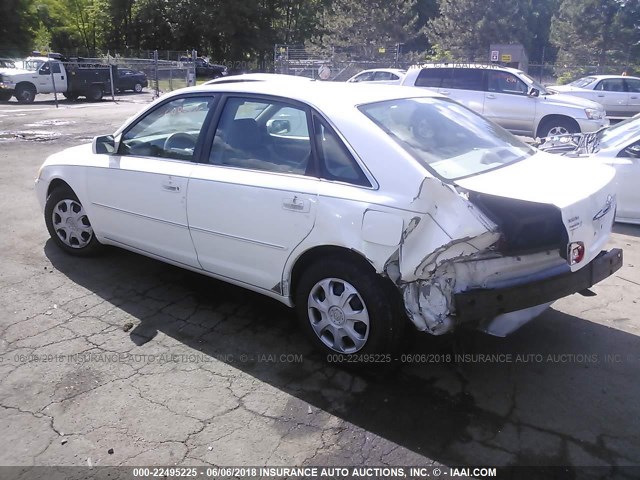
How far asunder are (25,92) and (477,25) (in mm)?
27117

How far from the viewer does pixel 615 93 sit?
17.2 meters

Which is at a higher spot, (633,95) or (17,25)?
(17,25)

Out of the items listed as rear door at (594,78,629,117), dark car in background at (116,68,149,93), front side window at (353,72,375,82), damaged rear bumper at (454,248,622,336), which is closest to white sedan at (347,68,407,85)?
front side window at (353,72,375,82)

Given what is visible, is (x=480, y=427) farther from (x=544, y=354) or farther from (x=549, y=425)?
(x=544, y=354)

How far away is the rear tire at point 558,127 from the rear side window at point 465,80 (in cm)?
178

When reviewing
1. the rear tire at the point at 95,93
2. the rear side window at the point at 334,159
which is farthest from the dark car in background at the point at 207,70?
the rear side window at the point at 334,159

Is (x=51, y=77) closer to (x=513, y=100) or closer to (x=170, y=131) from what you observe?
(x=513, y=100)

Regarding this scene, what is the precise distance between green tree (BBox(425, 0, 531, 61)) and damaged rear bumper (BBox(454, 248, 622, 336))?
34459mm

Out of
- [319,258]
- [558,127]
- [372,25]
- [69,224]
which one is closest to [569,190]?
[319,258]

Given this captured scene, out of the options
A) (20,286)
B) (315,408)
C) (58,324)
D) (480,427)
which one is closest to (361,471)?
(315,408)

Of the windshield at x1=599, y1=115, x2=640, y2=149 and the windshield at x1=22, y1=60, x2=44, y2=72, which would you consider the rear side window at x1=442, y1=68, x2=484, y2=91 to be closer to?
the windshield at x1=599, y1=115, x2=640, y2=149

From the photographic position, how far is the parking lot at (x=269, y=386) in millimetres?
2773

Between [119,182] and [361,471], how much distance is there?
302cm

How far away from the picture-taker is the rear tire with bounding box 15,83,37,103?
22.5 m
